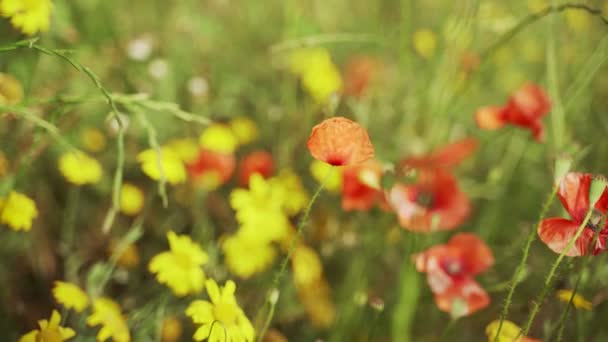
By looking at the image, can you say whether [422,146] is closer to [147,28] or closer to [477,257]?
[477,257]

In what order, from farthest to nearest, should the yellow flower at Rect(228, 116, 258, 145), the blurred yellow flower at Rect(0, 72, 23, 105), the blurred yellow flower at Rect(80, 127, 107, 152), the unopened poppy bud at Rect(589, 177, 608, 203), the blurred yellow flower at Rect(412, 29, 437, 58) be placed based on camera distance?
the blurred yellow flower at Rect(412, 29, 437, 58)
the yellow flower at Rect(228, 116, 258, 145)
the blurred yellow flower at Rect(80, 127, 107, 152)
the blurred yellow flower at Rect(0, 72, 23, 105)
the unopened poppy bud at Rect(589, 177, 608, 203)

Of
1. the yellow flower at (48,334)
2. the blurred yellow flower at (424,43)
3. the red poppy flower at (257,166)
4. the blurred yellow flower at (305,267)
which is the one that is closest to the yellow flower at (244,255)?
the blurred yellow flower at (305,267)

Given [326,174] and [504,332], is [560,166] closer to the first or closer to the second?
[504,332]

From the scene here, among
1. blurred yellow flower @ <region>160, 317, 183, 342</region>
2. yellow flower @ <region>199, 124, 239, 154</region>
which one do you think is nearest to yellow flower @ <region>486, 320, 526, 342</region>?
blurred yellow flower @ <region>160, 317, 183, 342</region>

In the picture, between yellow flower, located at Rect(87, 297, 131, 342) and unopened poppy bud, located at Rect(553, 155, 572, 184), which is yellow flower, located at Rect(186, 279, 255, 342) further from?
unopened poppy bud, located at Rect(553, 155, 572, 184)

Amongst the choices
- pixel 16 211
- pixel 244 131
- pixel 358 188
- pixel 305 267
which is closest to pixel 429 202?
pixel 358 188

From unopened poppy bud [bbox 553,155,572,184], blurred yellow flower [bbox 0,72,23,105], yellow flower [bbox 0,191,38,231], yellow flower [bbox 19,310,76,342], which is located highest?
blurred yellow flower [bbox 0,72,23,105]

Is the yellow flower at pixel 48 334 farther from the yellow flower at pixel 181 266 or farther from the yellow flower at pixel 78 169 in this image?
the yellow flower at pixel 78 169
